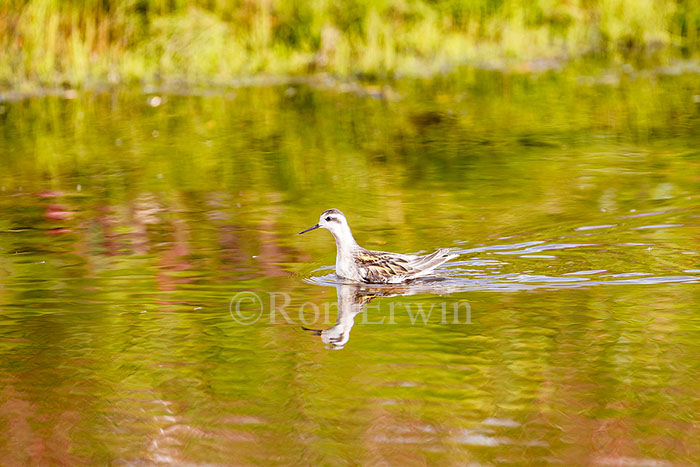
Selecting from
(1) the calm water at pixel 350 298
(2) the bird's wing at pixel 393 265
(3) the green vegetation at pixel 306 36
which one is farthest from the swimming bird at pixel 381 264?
(3) the green vegetation at pixel 306 36

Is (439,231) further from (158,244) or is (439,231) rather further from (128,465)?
(128,465)

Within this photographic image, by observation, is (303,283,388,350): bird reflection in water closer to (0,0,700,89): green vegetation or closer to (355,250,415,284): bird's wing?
(355,250,415,284): bird's wing

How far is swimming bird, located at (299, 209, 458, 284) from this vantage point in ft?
31.1

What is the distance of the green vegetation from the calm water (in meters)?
5.23

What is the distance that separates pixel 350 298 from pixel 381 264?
0.54m

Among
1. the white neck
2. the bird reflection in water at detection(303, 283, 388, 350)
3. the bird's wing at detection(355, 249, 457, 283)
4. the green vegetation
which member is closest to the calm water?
the bird reflection in water at detection(303, 283, 388, 350)

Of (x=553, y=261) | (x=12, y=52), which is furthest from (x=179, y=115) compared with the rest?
(x=553, y=261)

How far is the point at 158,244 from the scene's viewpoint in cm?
1083

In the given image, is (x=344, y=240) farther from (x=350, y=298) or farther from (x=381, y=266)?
(x=350, y=298)

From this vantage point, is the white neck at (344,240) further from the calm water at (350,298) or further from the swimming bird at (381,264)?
the calm water at (350,298)

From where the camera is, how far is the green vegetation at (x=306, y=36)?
75.5 feet

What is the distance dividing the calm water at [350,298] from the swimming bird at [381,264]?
138 millimetres

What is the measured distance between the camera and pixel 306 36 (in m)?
25.3

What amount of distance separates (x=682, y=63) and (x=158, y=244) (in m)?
17.5
